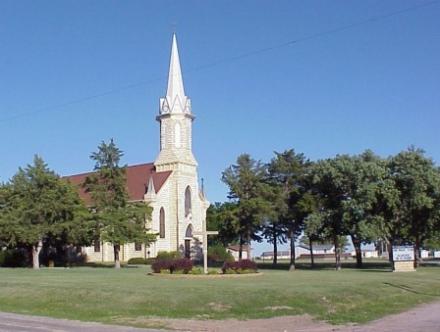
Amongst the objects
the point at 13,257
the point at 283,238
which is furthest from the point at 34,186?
the point at 283,238

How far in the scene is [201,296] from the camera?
23.4m

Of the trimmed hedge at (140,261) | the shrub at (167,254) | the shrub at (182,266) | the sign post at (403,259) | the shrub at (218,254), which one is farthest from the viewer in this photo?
the shrub at (218,254)

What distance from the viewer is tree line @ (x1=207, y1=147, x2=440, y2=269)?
2176 inches

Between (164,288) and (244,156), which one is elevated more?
(244,156)

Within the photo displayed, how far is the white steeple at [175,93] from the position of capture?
8981 cm

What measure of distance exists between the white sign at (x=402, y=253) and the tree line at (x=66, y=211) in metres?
25.9

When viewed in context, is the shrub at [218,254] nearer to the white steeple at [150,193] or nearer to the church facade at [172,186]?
the church facade at [172,186]

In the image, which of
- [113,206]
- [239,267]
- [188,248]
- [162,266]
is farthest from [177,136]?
[239,267]

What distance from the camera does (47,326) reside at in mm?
18562

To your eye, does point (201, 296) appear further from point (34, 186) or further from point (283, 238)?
point (283, 238)

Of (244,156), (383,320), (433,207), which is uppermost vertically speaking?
(244,156)

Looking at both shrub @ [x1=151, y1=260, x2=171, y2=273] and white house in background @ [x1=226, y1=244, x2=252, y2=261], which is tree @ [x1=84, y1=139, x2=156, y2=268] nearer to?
white house in background @ [x1=226, y1=244, x2=252, y2=261]

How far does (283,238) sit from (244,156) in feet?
33.1

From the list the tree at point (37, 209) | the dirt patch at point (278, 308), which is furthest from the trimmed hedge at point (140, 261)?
the dirt patch at point (278, 308)
